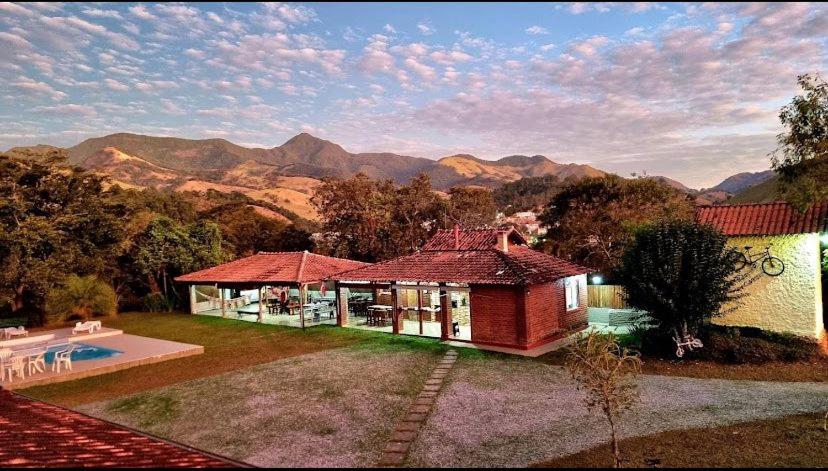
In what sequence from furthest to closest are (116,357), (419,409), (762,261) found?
(116,357) → (762,261) → (419,409)

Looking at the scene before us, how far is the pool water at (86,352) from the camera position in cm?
1788

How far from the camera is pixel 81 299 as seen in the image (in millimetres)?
28047

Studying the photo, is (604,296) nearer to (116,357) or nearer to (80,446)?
(116,357)

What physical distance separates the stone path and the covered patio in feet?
34.4

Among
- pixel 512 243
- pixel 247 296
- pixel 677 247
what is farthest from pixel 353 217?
pixel 677 247

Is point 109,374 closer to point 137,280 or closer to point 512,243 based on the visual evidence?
point 512,243

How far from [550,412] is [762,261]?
31.5 ft

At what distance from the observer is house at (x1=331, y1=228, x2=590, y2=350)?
54.1ft

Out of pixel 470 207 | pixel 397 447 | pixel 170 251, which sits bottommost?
pixel 397 447

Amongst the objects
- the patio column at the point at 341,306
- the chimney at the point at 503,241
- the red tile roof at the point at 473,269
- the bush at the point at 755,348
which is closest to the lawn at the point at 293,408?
the red tile roof at the point at 473,269

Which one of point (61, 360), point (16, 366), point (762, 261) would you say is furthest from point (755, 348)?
point (16, 366)

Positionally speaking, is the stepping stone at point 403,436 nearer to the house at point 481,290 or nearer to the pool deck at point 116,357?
the house at point 481,290

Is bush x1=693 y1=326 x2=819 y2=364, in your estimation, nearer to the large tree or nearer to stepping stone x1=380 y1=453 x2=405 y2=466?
stepping stone x1=380 y1=453 x2=405 y2=466

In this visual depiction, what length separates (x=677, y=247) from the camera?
46.6 feet
